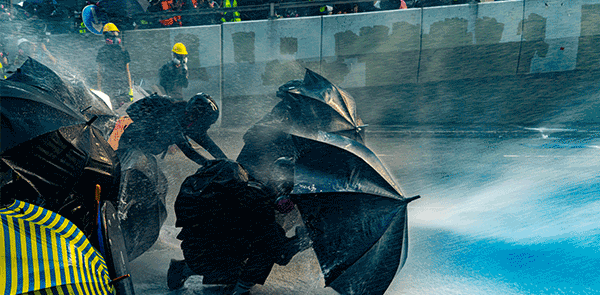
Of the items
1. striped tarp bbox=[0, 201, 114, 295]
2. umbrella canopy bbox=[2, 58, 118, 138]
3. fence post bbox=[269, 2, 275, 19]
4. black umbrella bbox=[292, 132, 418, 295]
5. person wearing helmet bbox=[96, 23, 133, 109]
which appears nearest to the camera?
striped tarp bbox=[0, 201, 114, 295]

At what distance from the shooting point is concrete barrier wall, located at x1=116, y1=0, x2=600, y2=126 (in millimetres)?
7012

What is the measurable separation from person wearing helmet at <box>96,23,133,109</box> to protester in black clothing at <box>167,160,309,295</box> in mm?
5326

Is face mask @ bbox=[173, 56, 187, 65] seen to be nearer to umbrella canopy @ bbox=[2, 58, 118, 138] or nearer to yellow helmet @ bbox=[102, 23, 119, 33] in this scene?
yellow helmet @ bbox=[102, 23, 119, 33]

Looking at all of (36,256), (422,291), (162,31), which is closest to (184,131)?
(36,256)

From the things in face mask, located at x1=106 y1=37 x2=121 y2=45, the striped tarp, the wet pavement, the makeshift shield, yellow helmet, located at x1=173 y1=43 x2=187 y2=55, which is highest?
the makeshift shield

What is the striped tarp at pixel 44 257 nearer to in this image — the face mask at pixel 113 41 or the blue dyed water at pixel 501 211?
the blue dyed water at pixel 501 211

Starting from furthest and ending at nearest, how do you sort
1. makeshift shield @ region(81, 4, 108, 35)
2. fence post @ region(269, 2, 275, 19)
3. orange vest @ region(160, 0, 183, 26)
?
orange vest @ region(160, 0, 183, 26), makeshift shield @ region(81, 4, 108, 35), fence post @ region(269, 2, 275, 19)

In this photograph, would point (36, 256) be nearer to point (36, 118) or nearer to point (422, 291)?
point (36, 118)

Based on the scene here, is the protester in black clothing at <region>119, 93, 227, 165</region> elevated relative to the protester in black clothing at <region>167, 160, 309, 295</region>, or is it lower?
elevated

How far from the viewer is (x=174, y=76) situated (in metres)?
7.54

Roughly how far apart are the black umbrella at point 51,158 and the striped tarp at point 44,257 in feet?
0.98

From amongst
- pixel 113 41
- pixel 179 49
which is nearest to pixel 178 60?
pixel 179 49

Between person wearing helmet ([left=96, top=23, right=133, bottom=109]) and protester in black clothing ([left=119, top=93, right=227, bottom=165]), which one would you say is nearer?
protester in black clothing ([left=119, top=93, right=227, bottom=165])

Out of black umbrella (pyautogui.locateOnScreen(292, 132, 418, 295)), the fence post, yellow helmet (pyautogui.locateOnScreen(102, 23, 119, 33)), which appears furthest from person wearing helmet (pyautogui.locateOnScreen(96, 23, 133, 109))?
black umbrella (pyautogui.locateOnScreen(292, 132, 418, 295))
